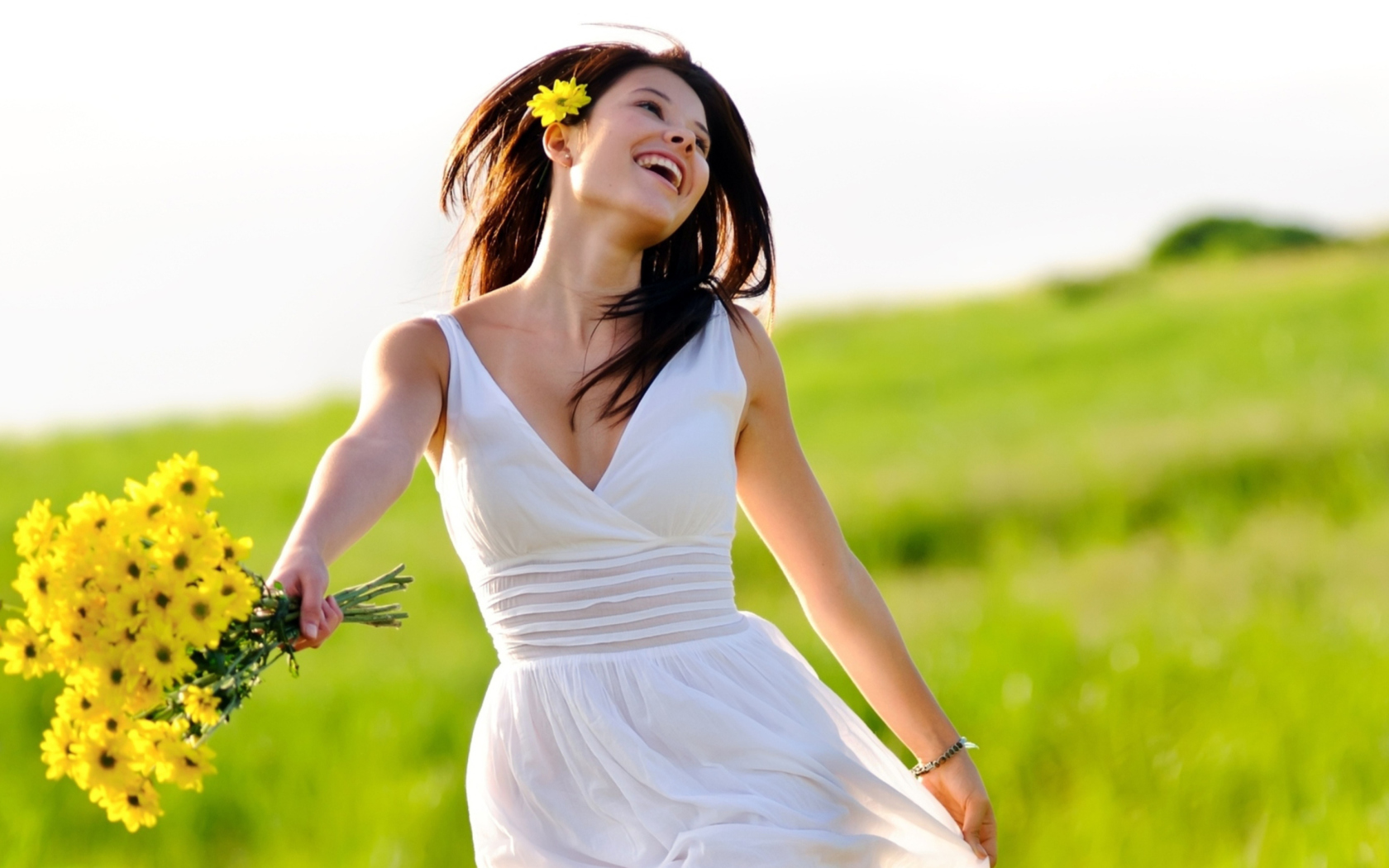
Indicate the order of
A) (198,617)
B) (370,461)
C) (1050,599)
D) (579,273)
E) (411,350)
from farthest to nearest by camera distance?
(1050,599), (579,273), (411,350), (370,461), (198,617)

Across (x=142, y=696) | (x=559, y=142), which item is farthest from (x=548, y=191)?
(x=142, y=696)

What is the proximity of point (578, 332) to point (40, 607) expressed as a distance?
107cm

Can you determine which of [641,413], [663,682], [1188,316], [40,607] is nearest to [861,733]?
[663,682]

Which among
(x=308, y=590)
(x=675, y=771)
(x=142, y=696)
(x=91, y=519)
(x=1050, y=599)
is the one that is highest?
(x=91, y=519)

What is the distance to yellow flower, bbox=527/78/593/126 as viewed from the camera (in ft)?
9.52

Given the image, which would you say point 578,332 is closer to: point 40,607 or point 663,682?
point 663,682

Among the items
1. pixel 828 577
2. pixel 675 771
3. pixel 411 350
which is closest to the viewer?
pixel 675 771

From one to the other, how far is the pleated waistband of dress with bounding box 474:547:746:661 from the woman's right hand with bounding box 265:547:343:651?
508 millimetres

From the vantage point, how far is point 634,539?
2592 mm

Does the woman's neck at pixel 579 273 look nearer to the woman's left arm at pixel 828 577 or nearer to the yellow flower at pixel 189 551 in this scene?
the woman's left arm at pixel 828 577

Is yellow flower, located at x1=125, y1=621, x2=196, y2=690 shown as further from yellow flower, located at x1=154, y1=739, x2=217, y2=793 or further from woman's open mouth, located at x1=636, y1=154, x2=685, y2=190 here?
woman's open mouth, located at x1=636, y1=154, x2=685, y2=190

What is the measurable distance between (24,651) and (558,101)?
1446mm

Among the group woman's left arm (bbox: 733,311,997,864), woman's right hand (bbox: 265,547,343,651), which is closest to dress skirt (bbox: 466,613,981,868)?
woman's left arm (bbox: 733,311,997,864)

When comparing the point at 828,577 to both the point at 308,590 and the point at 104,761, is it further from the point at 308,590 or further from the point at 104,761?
the point at 104,761
